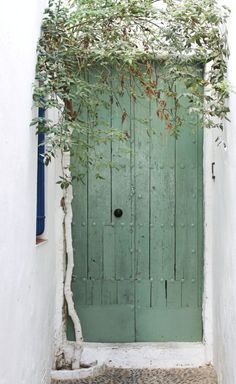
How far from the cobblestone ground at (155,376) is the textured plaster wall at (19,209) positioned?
52cm

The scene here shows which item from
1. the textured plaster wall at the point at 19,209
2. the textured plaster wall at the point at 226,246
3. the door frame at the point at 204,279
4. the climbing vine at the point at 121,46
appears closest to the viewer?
the textured plaster wall at the point at 19,209

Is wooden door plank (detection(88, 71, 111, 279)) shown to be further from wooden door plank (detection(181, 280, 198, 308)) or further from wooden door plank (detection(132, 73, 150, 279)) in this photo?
wooden door plank (detection(181, 280, 198, 308))

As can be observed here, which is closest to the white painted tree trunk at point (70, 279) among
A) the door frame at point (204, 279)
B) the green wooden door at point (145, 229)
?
the door frame at point (204, 279)

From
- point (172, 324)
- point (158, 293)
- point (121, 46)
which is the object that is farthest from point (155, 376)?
point (121, 46)

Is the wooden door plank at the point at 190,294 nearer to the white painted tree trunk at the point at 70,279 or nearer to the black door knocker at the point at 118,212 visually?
the black door knocker at the point at 118,212

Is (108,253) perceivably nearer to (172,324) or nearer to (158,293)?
(158,293)

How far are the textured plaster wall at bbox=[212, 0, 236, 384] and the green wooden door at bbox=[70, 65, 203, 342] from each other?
28 cm

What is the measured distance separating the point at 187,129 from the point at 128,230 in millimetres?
888

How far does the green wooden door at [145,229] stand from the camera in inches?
145

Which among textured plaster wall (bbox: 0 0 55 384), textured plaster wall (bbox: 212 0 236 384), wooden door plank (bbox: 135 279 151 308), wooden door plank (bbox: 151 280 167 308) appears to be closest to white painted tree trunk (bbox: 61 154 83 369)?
textured plaster wall (bbox: 0 0 55 384)

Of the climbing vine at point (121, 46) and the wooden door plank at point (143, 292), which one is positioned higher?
the climbing vine at point (121, 46)

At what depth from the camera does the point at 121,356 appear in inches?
143

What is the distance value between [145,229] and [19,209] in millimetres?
1592

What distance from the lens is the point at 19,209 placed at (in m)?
2.27
